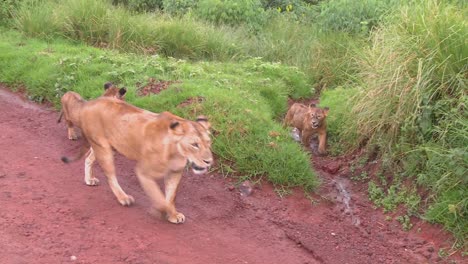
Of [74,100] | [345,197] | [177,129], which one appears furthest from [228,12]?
[177,129]

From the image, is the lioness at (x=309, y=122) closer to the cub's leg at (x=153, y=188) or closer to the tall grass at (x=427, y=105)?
the tall grass at (x=427, y=105)

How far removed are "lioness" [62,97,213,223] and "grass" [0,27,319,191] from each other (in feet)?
6.31

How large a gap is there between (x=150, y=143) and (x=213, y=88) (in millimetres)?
3808

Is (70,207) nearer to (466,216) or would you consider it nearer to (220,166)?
(220,166)

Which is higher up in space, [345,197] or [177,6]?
[345,197]

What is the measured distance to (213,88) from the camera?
9.90 m

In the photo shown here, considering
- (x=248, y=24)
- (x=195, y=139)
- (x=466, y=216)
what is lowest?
(x=248, y=24)

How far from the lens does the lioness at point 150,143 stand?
5.97 meters

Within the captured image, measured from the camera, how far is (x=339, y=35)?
12.8m

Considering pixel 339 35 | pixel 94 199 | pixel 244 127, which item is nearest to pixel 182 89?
pixel 244 127

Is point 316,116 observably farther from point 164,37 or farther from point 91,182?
point 164,37

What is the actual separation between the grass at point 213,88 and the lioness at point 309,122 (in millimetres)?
416

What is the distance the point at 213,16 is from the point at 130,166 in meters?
6.88

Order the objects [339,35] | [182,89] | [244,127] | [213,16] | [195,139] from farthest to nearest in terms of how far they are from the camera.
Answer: [213,16] → [339,35] → [182,89] → [244,127] → [195,139]
